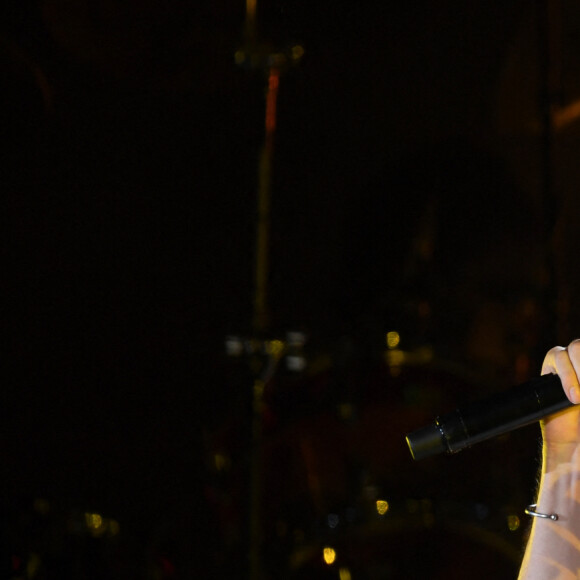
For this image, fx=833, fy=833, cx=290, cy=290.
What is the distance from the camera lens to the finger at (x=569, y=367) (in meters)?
1.00

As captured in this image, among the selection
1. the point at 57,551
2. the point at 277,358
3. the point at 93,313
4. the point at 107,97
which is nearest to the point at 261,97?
the point at 107,97

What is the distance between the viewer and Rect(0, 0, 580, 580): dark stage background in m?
2.06

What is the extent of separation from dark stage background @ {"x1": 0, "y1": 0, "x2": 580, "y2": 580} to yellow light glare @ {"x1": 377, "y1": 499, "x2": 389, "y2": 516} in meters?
0.01

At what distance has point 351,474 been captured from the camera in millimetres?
2018

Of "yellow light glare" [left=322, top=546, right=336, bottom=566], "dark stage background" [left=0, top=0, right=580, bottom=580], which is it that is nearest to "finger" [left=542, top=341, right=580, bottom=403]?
"dark stage background" [left=0, top=0, right=580, bottom=580]

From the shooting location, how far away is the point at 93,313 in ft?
8.69

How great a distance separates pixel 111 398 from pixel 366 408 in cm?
95

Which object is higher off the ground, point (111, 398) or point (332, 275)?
point (332, 275)

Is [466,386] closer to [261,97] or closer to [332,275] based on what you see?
[332,275]

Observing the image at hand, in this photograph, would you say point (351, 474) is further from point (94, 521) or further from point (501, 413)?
point (501, 413)

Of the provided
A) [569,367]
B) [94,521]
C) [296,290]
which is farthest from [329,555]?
[569,367]

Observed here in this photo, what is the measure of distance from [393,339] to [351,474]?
0.36 meters

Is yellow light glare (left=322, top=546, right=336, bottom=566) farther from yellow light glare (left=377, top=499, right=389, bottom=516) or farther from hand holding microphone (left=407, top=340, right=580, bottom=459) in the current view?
hand holding microphone (left=407, top=340, right=580, bottom=459)

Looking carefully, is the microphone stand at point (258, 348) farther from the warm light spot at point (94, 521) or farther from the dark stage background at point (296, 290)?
the warm light spot at point (94, 521)
